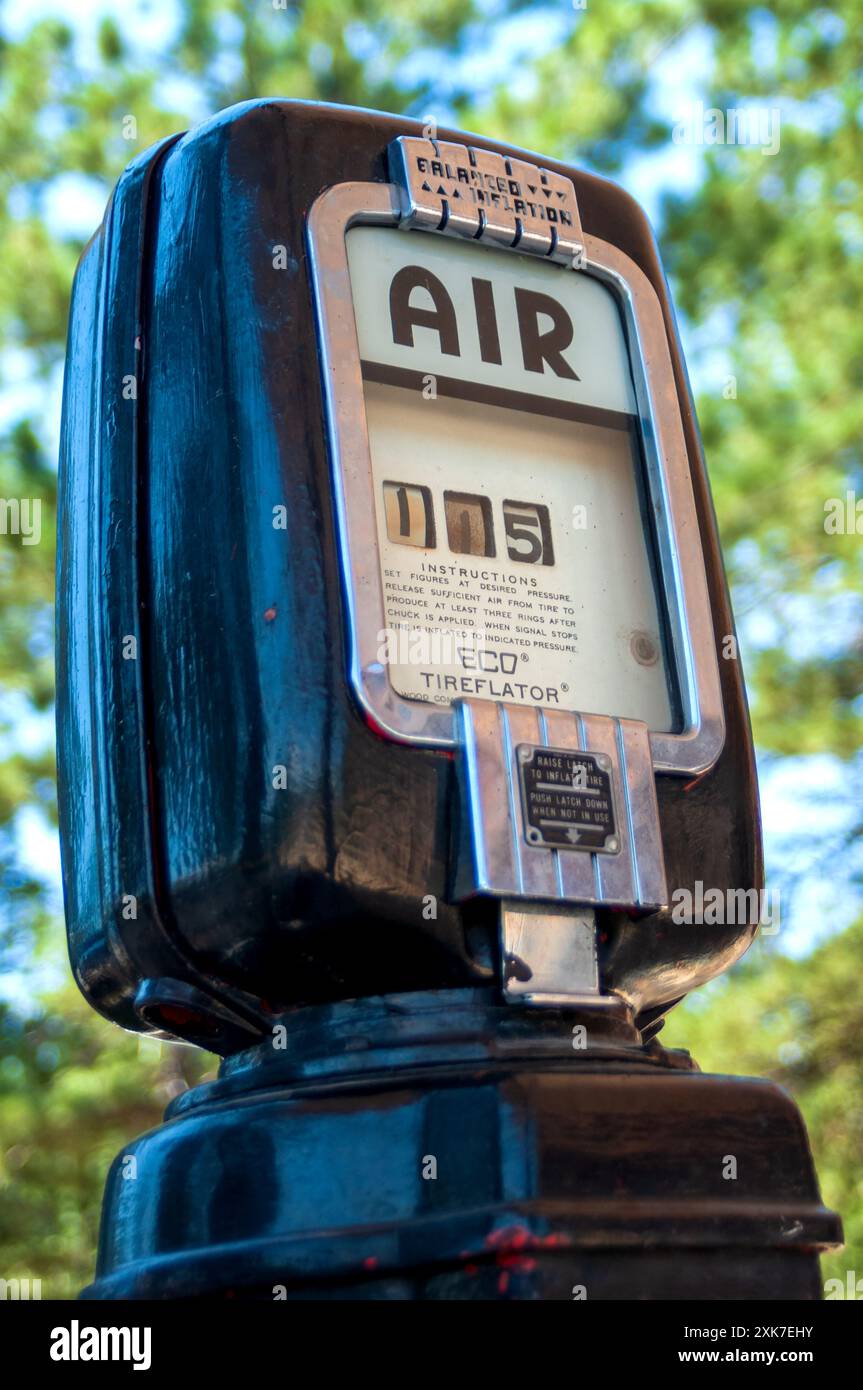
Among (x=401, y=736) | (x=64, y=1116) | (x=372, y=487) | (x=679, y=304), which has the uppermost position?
(x=679, y=304)

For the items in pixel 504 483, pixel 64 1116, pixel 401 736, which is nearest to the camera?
pixel 401 736

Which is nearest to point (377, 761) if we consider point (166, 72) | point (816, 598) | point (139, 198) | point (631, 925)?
point (631, 925)

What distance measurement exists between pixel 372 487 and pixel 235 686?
0.64 feet

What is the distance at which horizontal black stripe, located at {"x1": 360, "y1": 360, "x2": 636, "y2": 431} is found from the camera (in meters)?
1.38

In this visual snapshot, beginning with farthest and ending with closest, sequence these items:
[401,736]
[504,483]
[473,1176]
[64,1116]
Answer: [64,1116], [504,483], [401,736], [473,1176]

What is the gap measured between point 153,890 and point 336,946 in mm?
156

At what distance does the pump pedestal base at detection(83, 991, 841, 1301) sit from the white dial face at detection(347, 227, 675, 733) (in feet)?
0.94

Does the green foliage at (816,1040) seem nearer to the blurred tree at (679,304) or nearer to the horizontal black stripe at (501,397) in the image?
the blurred tree at (679,304)

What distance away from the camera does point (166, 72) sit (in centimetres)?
794

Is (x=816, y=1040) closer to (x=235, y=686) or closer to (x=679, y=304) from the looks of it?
(x=679, y=304)

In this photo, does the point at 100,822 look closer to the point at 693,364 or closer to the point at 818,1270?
the point at 818,1270

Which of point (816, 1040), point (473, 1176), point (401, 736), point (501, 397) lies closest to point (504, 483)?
point (501, 397)

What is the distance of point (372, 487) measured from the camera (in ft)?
4.27

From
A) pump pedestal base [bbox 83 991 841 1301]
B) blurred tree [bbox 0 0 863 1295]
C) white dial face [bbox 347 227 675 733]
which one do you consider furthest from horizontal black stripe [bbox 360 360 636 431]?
blurred tree [bbox 0 0 863 1295]
